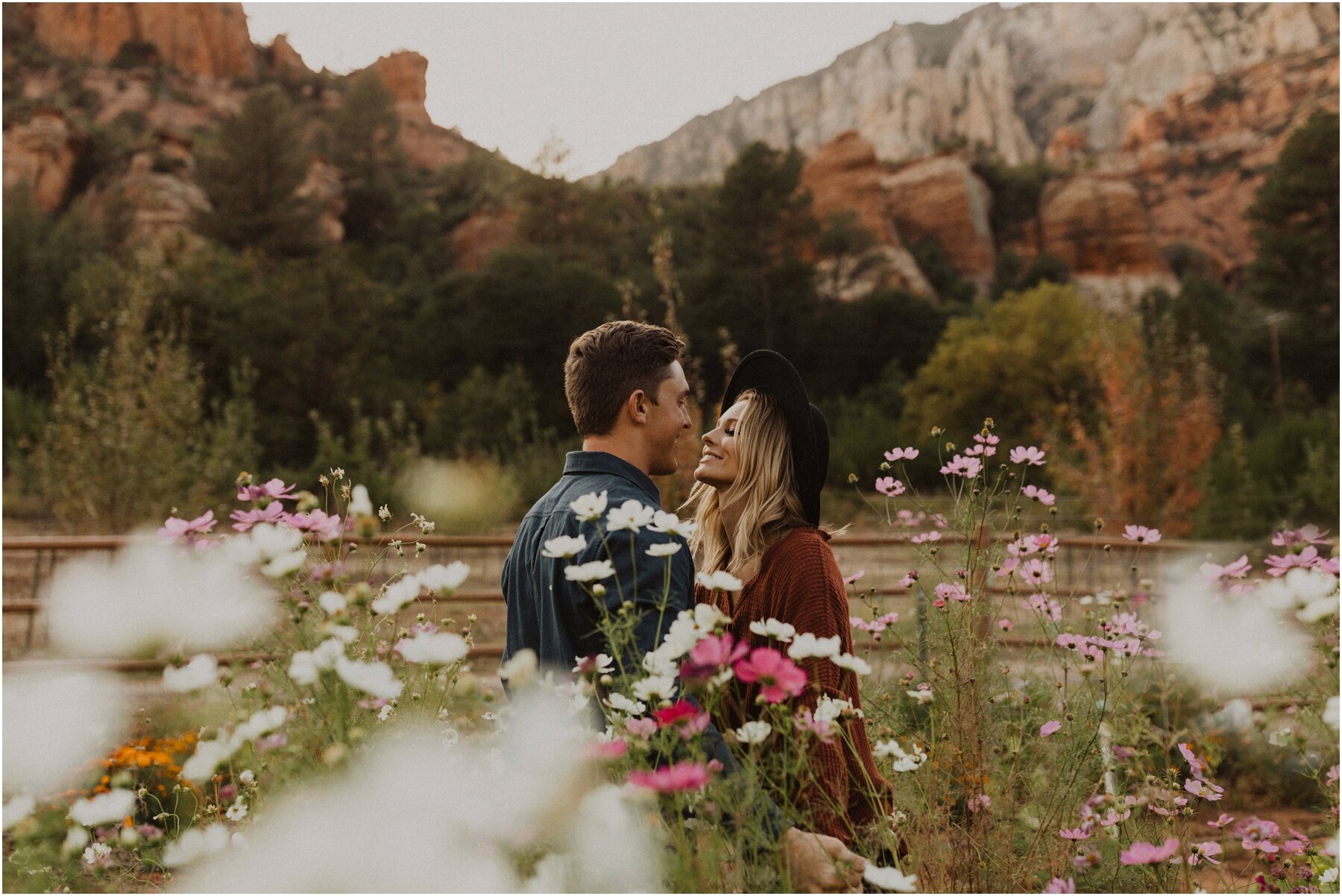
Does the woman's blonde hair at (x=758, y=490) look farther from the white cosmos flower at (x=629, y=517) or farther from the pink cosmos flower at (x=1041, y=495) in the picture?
the white cosmos flower at (x=629, y=517)

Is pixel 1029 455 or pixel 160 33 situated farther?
pixel 160 33

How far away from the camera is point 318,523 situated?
137 centimetres

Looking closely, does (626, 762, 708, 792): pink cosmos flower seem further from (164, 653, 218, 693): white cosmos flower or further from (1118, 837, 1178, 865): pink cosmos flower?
(1118, 837, 1178, 865): pink cosmos flower

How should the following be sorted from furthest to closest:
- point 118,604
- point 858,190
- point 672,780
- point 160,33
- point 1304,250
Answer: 1. point 160,33
2. point 858,190
3. point 1304,250
4. point 118,604
5. point 672,780

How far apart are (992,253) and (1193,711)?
4099 centimetres

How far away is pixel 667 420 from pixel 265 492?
76 centimetres

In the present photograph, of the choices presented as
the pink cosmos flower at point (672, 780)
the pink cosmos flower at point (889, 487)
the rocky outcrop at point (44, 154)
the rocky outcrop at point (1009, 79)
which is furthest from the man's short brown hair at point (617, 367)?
the rocky outcrop at point (1009, 79)

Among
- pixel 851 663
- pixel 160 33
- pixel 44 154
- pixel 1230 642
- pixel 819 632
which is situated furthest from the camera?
pixel 160 33

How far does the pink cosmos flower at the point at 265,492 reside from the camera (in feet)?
4.21

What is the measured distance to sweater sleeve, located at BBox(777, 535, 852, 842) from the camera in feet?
4.86

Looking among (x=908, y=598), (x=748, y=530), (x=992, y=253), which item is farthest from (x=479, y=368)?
(x=992, y=253)

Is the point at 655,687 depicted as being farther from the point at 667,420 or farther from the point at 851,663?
the point at 667,420

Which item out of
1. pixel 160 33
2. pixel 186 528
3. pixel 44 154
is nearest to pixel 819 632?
pixel 186 528

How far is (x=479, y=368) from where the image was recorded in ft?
67.5
